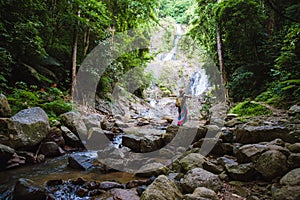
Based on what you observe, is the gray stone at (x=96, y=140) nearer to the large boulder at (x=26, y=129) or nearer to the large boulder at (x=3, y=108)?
the large boulder at (x=26, y=129)

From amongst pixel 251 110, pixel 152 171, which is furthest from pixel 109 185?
pixel 251 110

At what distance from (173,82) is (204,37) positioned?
16.8m

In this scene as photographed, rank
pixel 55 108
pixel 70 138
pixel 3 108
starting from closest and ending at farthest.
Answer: pixel 3 108 < pixel 70 138 < pixel 55 108

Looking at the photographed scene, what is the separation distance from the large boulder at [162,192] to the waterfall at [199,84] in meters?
20.1

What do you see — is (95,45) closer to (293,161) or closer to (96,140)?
(96,140)

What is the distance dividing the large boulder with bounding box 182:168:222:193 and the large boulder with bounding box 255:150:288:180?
2.16 ft

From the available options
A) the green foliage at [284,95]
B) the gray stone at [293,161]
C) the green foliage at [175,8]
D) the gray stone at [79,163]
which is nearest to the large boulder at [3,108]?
the gray stone at [79,163]

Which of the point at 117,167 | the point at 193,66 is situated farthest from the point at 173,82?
the point at 117,167

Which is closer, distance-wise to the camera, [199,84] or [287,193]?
[287,193]

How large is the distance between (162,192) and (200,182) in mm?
662

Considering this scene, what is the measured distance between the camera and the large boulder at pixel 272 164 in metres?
2.72

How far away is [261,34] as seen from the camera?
9.24 meters

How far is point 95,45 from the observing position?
11.5 m

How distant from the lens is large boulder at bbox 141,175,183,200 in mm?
2444
